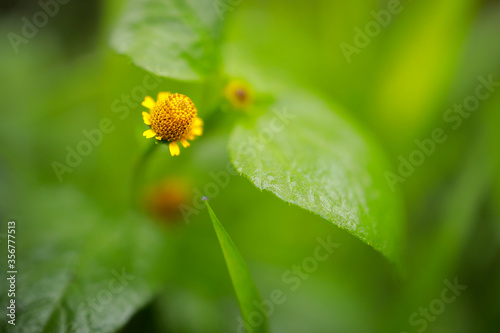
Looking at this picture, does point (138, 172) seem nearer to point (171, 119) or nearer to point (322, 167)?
point (171, 119)

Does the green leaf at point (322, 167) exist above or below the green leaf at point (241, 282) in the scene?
above

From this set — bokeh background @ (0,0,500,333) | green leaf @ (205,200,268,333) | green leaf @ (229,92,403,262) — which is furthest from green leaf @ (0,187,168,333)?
green leaf @ (229,92,403,262)

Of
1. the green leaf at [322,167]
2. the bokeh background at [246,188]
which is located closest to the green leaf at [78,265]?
the bokeh background at [246,188]

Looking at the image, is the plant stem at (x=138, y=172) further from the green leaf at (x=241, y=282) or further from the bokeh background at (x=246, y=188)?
the green leaf at (x=241, y=282)

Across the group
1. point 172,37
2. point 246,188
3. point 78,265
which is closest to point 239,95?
point 172,37

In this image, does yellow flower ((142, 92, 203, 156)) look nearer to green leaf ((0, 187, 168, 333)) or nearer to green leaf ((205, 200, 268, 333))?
green leaf ((205, 200, 268, 333))
